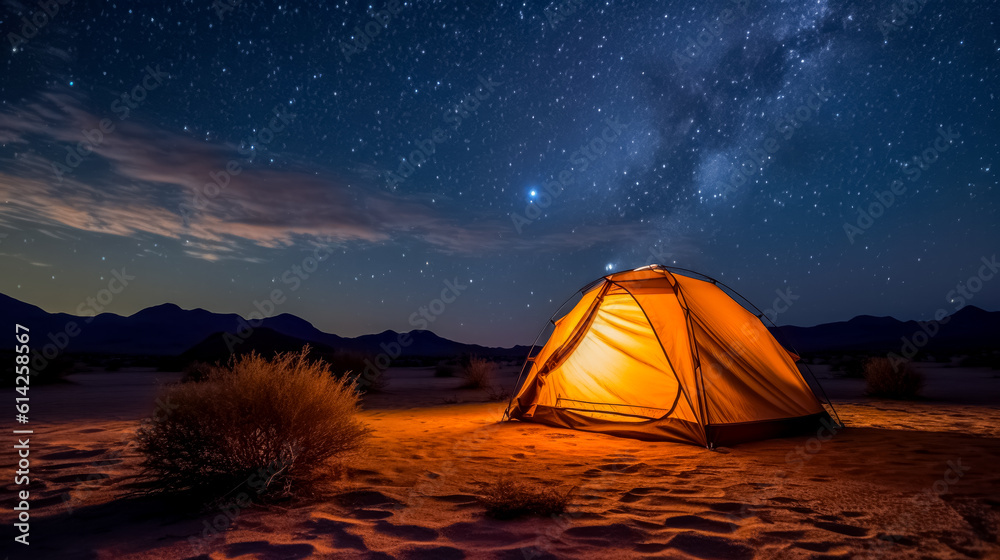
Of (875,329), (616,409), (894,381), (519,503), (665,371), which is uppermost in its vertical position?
(875,329)

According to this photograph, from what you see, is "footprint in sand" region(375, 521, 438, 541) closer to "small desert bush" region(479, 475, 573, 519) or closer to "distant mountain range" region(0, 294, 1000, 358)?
"small desert bush" region(479, 475, 573, 519)

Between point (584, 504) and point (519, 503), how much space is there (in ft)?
2.06

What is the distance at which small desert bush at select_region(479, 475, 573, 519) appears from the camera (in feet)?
12.7

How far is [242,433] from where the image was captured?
421 cm

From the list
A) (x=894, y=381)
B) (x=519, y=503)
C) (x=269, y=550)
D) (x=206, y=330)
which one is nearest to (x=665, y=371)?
(x=519, y=503)

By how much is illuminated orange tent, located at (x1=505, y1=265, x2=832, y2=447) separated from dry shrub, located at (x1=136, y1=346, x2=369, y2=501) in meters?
4.86

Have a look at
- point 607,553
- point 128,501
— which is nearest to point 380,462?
point 128,501

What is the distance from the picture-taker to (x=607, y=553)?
3.19m

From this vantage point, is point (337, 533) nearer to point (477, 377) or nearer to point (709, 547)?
point (709, 547)

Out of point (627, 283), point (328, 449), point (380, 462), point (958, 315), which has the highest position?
point (958, 315)

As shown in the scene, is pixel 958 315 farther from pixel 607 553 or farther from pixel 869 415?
pixel 607 553

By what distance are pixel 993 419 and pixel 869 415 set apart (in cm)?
184

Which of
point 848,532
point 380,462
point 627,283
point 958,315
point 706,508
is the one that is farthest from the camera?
point 958,315

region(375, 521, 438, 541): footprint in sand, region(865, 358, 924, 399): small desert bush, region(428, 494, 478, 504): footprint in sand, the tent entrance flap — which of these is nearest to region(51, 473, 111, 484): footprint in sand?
region(375, 521, 438, 541): footprint in sand
